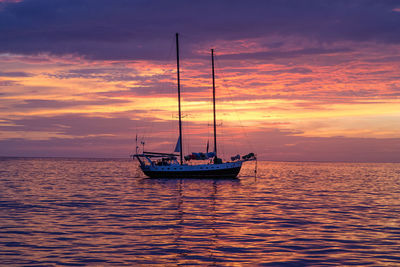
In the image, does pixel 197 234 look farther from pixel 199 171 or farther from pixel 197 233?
pixel 199 171

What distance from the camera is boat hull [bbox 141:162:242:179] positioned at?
2945 inches

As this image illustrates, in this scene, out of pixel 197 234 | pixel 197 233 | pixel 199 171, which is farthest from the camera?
pixel 199 171

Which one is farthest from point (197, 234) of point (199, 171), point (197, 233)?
point (199, 171)

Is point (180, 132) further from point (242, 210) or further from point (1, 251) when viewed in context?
point (1, 251)

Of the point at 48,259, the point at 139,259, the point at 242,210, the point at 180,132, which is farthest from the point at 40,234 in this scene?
→ the point at 180,132

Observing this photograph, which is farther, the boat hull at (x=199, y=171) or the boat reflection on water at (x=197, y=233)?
the boat hull at (x=199, y=171)

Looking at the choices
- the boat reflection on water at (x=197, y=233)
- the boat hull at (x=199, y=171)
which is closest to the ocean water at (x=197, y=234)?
the boat reflection on water at (x=197, y=233)

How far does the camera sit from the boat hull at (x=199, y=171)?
245 feet

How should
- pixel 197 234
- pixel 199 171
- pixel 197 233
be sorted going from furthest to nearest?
pixel 199 171 → pixel 197 233 → pixel 197 234

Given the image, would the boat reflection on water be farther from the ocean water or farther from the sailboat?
the sailboat

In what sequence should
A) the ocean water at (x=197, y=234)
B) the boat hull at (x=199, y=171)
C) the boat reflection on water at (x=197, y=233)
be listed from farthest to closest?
the boat hull at (x=199, y=171) → the boat reflection on water at (x=197, y=233) → the ocean water at (x=197, y=234)

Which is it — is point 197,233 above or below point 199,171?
below

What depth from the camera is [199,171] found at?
7456 centimetres

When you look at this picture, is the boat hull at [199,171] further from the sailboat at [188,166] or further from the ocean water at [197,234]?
the ocean water at [197,234]
